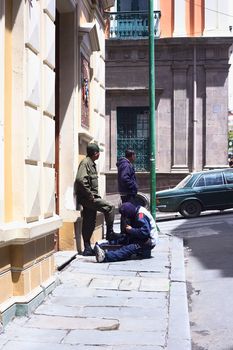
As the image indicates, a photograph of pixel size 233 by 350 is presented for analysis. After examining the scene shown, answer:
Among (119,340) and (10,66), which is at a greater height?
(10,66)

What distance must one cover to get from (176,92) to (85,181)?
15078mm

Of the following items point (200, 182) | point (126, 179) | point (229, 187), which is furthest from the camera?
point (200, 182)

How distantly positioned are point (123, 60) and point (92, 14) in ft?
42.8

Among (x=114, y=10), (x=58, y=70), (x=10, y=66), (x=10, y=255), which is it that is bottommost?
(x=10, y=255)

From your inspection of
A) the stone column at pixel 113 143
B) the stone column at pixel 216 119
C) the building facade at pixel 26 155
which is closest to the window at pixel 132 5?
the stone column at pixel 216 119

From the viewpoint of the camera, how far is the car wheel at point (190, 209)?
59.7ft

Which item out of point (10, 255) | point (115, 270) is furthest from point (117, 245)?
point (10, 255)

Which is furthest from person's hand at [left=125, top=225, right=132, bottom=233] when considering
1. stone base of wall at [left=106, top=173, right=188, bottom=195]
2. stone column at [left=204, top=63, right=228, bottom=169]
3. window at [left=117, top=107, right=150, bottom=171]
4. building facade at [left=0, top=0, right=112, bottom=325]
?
stone column at [left=204, top=63, right=228, bottom=169]

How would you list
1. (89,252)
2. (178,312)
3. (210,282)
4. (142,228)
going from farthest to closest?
(89,252) < (142,228) < (210,282) < (178,312)

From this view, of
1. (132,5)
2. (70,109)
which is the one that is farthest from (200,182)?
(132,5)

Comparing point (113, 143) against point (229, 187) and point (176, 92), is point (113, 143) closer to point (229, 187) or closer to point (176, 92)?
point (176, 92)

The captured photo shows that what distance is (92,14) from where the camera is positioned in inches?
437

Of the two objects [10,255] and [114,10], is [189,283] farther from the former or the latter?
[114,10]

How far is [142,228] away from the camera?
361 inches
